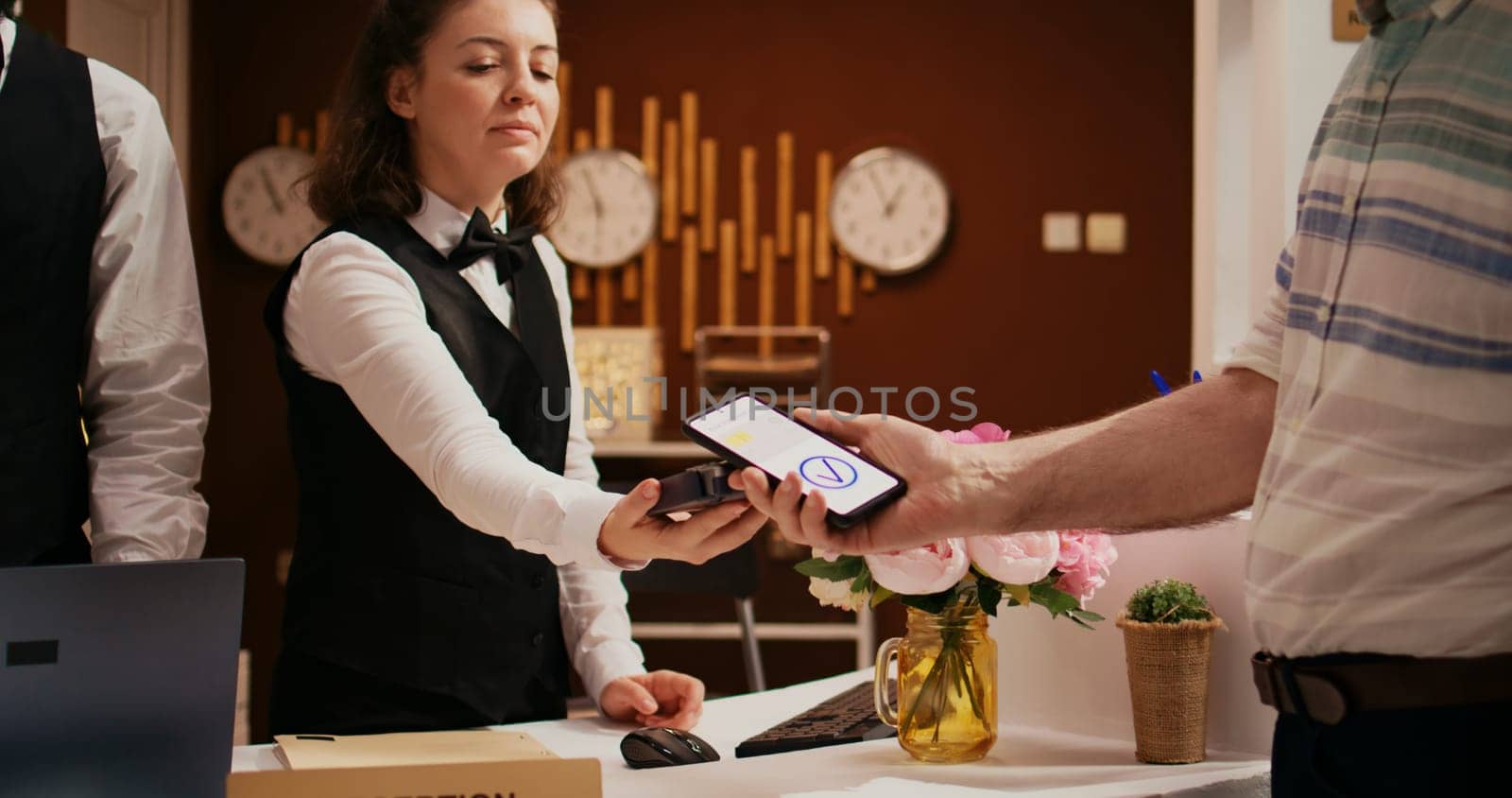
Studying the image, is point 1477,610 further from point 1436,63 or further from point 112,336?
point 112,336

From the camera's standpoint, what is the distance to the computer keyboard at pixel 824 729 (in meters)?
1.62

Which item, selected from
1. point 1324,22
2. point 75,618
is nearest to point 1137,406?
point 75,618

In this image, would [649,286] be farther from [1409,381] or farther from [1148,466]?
[1409,381]

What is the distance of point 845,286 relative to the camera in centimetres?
545

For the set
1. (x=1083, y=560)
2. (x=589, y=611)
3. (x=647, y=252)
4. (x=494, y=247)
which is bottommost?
(x=589, y=611)

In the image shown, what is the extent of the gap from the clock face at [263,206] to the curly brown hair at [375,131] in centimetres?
355

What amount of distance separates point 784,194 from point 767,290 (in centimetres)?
38

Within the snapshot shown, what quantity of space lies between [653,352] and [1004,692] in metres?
3.49

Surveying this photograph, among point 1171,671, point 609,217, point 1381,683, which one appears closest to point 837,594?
point 1171,671

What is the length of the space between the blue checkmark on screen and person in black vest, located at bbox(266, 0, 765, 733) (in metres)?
0.29

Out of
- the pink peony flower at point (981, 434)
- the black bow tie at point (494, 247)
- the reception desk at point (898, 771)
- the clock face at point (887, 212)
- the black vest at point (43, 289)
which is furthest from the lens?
the clock face at point (887, 212)

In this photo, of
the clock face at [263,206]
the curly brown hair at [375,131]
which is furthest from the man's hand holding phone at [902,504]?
the clock face at [263,206]

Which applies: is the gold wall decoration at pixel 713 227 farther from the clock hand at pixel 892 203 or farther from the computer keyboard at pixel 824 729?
the computer keyboard at pixel 824 729

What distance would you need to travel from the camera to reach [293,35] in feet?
18.4
